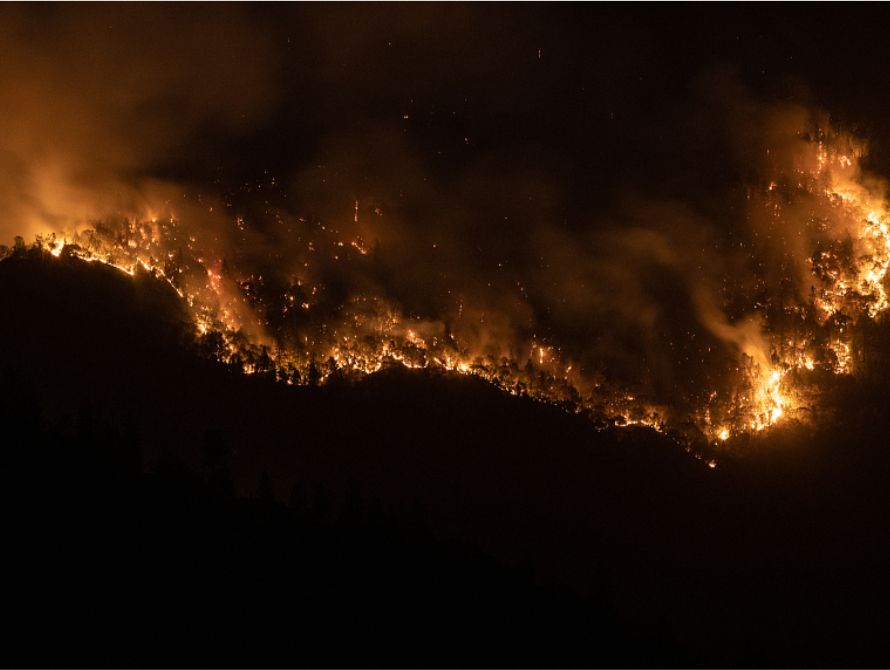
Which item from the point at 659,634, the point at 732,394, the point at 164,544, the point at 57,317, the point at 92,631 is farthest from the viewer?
the point at 57,317

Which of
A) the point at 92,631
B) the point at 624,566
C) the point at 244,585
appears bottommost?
the point at 92,631

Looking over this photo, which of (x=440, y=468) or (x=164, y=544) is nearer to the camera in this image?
(x=164, y=544)

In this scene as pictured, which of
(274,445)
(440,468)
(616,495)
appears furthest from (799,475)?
(274,445)

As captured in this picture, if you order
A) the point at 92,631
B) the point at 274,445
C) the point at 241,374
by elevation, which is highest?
the point at 241,374

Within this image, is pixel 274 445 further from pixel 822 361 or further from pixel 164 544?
pixel 822 361

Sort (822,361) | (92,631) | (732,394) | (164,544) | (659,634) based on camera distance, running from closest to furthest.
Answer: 1. (92,631)
2. (164,544)
3. (659,634)
4. (822,361)
5. (732,394)

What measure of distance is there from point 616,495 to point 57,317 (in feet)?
170

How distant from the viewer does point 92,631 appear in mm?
35156

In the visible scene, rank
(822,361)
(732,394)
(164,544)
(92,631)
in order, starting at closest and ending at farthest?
(92,631) → (164,544) → (822,361) → (732,394)

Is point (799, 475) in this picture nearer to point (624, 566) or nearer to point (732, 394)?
point (732, 394)

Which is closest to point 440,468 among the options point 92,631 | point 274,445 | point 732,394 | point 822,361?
point 274,445

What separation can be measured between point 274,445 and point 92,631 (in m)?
42.4

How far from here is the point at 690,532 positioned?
77.8 metres

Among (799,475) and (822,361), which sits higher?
(822,361)
